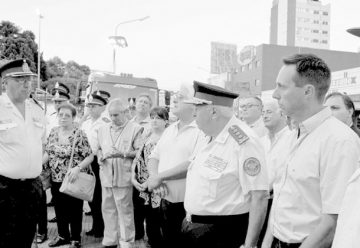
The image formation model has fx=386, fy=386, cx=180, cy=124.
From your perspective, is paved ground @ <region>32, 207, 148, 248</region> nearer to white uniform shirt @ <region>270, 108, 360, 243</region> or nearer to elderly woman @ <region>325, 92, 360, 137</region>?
elderly woman @ <region>325, 92, 360, 137</region>

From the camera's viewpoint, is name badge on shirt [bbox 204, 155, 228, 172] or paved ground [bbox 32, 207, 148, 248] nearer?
name badge on shirt [bbox 204, 155, 228, 172]

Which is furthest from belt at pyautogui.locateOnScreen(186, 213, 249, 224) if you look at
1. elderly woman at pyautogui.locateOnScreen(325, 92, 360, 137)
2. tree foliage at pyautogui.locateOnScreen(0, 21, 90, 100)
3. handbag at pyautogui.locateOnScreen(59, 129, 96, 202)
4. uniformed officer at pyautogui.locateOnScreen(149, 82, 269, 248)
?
tree foliage at pyautogui.locateOnScreen(0, 21, 90, 100)

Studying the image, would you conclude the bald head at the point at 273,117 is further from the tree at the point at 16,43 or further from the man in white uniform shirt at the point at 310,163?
the tree at the point at 16,43

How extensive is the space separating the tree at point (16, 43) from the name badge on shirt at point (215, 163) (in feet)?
132

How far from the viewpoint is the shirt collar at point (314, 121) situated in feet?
6.34

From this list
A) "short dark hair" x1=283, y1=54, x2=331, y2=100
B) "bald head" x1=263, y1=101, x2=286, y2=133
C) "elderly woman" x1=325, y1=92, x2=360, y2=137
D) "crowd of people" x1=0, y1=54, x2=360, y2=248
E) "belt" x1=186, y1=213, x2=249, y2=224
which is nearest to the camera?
"crowd of people" x1=0, y1=54, x2=360, y2=248

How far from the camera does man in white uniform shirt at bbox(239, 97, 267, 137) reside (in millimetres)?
5379

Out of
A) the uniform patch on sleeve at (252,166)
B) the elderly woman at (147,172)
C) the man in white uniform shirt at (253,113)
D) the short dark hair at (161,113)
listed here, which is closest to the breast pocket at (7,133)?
the elderly woman at (147,172)

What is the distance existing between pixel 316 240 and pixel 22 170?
2.80 m

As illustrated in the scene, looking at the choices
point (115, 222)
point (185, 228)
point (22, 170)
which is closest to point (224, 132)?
point (185, 228)

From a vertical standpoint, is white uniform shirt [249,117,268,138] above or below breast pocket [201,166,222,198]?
above

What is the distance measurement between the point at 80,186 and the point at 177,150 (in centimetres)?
169

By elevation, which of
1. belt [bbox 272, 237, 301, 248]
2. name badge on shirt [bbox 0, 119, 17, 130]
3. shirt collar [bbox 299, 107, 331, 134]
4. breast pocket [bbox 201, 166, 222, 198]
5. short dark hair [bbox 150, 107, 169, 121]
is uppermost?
shirt collar [bbox 299, 107, 331, 134]

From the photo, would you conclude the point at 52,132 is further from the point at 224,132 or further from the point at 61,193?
the point at 224,132
